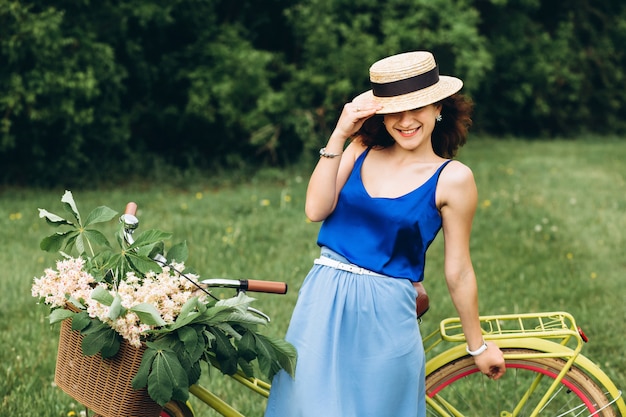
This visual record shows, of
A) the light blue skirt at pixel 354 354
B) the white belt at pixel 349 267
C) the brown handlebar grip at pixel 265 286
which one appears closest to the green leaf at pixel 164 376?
A: the brown handlebar grip at pixel 265 286

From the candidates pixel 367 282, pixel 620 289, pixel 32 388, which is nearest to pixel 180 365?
pixel 367 282

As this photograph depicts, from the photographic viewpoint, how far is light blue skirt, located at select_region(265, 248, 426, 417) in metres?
2.78

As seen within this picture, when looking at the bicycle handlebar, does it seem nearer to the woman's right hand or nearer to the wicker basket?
the wicker basket

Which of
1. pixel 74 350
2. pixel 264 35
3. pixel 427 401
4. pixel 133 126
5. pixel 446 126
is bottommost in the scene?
pixel 133 126

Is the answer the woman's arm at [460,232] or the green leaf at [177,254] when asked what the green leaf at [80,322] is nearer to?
the green leaf at [177,254]

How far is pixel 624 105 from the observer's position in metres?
19.5

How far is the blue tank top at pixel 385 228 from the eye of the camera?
278 centimetres

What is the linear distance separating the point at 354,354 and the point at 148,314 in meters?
0.76

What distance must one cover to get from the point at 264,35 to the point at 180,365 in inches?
407

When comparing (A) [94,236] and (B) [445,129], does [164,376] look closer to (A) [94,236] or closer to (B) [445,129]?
(A) [94,236]

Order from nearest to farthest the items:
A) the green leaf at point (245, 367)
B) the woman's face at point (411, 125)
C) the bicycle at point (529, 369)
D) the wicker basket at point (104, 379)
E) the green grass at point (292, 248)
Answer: the wicker basket at point (104, 379) < the green leaf at point (245, 367) < the woman's face at point (411, 125) < the bicycle at point (529, 369) < the green grass at point (292, 248)

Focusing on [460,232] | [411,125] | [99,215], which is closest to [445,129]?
[411,125]

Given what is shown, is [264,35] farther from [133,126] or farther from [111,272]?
[111,272]

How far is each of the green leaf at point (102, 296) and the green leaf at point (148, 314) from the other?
74mm
